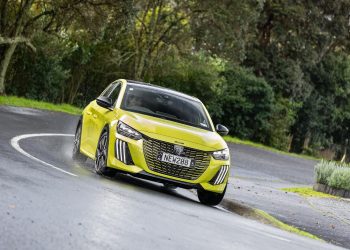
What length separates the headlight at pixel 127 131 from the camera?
13469 mm

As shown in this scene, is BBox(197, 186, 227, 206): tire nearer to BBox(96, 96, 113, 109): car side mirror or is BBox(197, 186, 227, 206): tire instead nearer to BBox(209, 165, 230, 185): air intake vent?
BBox(209, 165, 230, 185): air intake vent

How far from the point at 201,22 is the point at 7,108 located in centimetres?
1878

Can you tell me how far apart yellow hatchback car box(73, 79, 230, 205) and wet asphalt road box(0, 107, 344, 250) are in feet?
1.11

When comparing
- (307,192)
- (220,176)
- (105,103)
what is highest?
(105,103)

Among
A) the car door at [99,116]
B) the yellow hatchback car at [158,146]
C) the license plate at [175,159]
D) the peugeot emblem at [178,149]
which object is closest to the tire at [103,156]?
the yellow hatchback car at [158,146]

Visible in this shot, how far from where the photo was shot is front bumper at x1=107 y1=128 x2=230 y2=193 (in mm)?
13391

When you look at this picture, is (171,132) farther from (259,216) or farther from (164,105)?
(259,216)

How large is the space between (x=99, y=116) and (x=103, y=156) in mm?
1258

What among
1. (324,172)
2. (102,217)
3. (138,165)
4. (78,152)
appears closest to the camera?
(102,217)

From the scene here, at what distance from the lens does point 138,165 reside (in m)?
13.4

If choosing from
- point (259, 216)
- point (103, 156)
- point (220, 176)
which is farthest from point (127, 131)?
point (259, 216)

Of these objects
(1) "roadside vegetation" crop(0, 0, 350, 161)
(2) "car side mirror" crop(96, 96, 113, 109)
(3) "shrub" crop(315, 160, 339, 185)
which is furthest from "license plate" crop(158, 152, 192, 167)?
(1) "roadside vegetation" crop(0, 0, 350, 161)

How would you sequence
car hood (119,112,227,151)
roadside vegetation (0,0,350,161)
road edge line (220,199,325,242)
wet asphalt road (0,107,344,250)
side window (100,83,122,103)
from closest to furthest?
wet asphalt road (0,107,344,250), road edge line (220,199,325,242), car hood (119,112,227,151), side window (100,83,122,103), roadside vegetation (0,0,350,161)

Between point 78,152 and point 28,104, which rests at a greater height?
point 78,152
